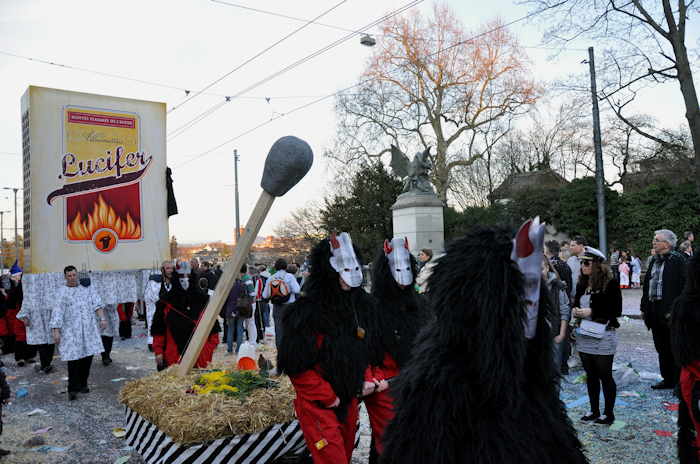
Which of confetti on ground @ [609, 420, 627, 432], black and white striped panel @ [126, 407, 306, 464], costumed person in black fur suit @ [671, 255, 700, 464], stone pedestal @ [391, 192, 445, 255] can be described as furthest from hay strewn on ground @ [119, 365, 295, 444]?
stone pedestal @ [391, 192, 445, 255]

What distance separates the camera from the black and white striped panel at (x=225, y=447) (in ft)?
12.3

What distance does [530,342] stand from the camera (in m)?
1.88

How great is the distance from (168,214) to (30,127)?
3247 millimetres

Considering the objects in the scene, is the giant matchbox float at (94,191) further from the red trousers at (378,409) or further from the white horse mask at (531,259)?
the white horse mask at (531,259)

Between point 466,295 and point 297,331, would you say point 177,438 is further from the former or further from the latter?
point 466,295

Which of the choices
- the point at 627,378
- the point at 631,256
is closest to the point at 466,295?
the point at 627,378

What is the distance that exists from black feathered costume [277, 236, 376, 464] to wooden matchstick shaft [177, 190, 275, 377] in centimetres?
62

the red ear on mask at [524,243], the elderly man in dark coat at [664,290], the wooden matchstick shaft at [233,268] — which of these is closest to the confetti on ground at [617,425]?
the elderly man in dark coat at [664,290]

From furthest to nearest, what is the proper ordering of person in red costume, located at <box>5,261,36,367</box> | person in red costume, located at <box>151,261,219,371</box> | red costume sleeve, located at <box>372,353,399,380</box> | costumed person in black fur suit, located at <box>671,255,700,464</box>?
1. person in red costume, located at <box>5,261,36,367</box>
2. person in red costume, located at <box>151,261,219,371</box>
3. red costume sleeve, located at <box>372,353,399,380</box>
4. costumed person in black fur suit, located at <box>671,255,700,464</box>

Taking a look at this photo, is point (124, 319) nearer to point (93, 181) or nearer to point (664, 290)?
point (93, 181)

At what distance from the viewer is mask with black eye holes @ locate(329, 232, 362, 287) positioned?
359cm

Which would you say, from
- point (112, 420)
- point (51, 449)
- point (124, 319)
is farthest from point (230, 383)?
point (124, 319)

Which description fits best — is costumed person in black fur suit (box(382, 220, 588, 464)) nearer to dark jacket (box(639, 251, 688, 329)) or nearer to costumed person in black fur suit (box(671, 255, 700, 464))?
costumed person in black fur suit (box(671, 255, 700, 464))

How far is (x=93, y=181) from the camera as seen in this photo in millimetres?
11414
